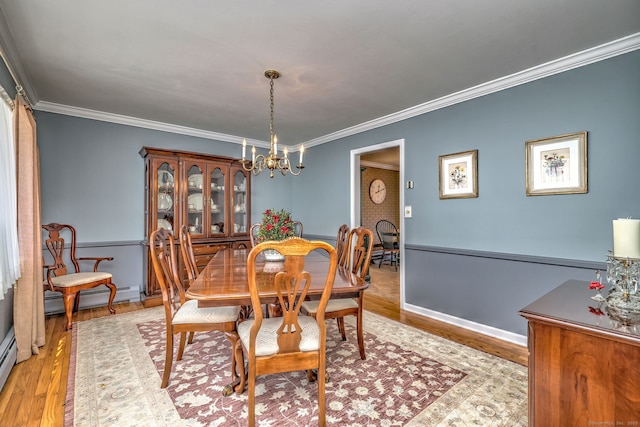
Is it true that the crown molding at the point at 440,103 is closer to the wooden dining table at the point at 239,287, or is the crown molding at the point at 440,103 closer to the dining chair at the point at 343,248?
the dining chair at the point at 343,248

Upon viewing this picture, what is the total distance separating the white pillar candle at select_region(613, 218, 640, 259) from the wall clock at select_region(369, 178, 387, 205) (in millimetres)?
6121

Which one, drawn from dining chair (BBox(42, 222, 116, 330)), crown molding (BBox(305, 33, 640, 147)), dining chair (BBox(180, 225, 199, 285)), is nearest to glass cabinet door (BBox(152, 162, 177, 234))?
dining chair (BBox(42, 222, 116, 330))

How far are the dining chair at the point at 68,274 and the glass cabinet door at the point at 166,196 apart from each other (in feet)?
2.43

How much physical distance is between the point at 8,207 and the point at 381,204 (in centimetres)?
674

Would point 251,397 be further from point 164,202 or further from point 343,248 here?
point 164,202

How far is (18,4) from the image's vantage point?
1744 mm

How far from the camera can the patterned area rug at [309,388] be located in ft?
5.41

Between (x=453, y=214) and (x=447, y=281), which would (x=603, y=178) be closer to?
(x=453, y=214)

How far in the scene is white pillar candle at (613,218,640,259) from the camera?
3.94 feet

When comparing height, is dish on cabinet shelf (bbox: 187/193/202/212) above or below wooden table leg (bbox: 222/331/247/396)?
above

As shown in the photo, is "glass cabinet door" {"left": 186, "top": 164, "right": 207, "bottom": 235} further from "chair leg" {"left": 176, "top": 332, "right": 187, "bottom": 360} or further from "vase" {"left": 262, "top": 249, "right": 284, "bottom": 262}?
"chair leg" {"left": 176, "top": 332, "right": 187, "bottom": 360}

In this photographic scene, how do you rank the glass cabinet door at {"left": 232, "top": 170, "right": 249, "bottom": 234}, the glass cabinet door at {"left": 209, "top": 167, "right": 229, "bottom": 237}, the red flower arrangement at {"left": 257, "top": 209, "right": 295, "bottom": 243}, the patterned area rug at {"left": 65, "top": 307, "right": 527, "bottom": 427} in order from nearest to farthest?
the patterned area rug at {"left": 65, "top": 307, "right": 527, "bottom": 427}, the red flower arrangement at {"left": 257, "top": 209, "right": 295, "bottom": 243}, the glass cabinet door at {"left": 209, "top": 167, "right": 229, "bottom": 237}, the glass cabinet door at {"left": 232, "top": 170, "right": 249, "bottom": 234}

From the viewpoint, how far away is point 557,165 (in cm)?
242

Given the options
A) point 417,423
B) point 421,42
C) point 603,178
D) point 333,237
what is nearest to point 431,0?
point 421,42
